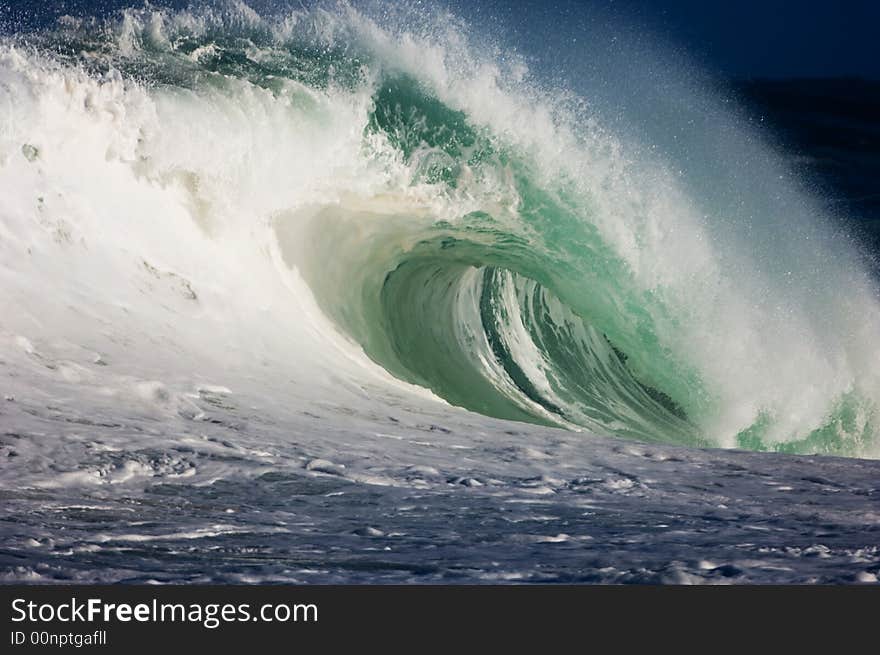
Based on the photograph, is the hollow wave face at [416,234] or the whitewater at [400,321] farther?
the hollow wave face at [416,234]

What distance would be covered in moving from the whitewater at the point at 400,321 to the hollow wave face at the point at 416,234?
3cm

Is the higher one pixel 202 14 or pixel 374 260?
pixel 202 14

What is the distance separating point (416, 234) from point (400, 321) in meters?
0.84

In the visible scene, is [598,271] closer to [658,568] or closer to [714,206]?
[714,206]

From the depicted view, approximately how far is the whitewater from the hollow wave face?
0.03 m

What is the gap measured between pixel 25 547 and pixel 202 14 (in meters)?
6.59

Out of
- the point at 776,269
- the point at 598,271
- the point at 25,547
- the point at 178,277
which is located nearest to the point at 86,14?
the point at 178,277

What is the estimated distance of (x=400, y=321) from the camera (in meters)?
9.32

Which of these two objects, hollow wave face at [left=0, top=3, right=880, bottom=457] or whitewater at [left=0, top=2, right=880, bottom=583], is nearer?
whitewater at [left=0, top=2, right=880, bottom=583]

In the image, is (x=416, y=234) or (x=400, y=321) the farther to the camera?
(x=400, y=321)

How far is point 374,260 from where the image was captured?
925cm

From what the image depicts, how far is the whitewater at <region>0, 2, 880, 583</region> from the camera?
3369 millimetres

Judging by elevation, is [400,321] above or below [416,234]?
below

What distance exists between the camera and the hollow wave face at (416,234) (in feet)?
22.7
